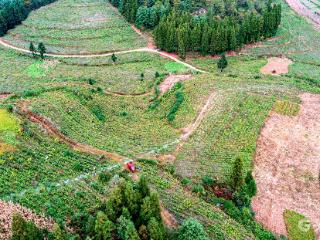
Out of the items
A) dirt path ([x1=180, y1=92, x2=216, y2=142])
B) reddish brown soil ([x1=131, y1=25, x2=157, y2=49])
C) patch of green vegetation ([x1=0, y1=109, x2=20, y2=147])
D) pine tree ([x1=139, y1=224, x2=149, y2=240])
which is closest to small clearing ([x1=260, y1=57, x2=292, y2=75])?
dirt path ([x1=180, y1=92, x2=216, y2=142])

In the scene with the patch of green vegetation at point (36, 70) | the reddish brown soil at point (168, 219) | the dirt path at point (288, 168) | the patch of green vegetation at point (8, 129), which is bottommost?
the dirt path at point (288, 168)

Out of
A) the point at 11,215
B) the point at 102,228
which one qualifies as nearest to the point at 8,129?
the point at 11,215

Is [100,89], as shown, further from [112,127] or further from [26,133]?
[26,133]

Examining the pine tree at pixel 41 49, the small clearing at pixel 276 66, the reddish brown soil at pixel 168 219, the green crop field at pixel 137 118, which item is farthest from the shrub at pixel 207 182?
the pine tree at pixel 41 49

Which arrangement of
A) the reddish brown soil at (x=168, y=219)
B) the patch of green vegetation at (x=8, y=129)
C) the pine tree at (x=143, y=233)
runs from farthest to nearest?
the patch of green vegetation at (x=8, y=129) < the reddish brown soil at (x=168, y=219) < the pine tree at (x=143, y=233)

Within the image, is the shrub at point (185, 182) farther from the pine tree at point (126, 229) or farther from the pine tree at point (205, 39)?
the pine tree at point (205, 39)
